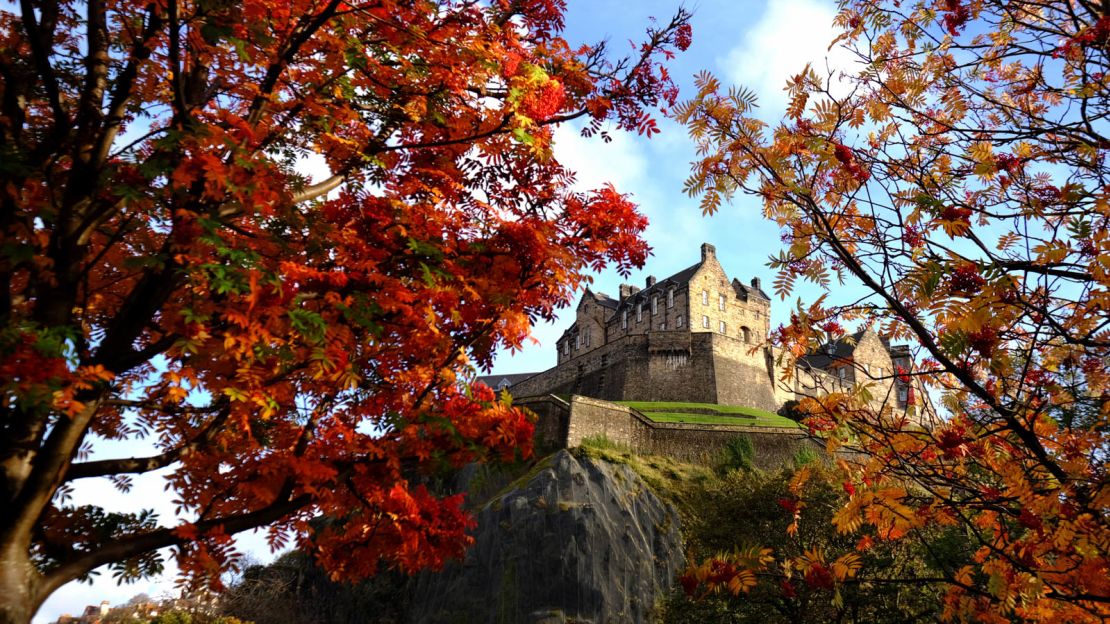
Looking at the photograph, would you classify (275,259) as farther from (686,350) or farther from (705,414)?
(686,350)

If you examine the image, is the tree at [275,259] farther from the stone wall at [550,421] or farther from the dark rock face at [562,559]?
the stone wall at [550,421]

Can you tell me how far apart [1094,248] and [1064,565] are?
112 inches

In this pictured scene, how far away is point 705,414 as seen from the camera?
134 feet

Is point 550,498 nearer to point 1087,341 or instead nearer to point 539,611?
point 539,611

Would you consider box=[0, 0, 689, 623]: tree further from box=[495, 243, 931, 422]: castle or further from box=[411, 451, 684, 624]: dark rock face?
box=[495, 243, 931, 422]: castle

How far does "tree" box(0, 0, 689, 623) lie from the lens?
509 centimetres

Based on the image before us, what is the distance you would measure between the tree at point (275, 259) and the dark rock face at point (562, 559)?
18.3m

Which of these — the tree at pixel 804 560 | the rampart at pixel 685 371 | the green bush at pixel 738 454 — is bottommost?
the tree at pixel 804 560

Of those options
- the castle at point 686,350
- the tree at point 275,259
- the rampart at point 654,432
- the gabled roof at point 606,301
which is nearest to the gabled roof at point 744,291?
the castle at point 686,350

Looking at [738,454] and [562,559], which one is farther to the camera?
[738,454]

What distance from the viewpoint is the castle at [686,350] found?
1837 inches

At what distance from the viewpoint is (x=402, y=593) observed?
2905cm

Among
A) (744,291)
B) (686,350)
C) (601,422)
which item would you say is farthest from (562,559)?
(744,291)

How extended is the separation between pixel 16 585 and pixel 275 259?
125 inches
